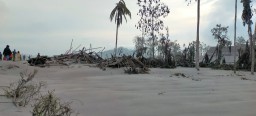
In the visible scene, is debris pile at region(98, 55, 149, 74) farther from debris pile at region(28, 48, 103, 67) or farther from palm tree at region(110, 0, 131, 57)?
palm tree at region(110, 0, 131, 57)

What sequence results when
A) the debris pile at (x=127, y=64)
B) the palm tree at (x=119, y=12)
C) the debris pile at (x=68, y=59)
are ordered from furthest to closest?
the palm tree at (x=119, y=12) < the debris pile at (x=68, y=59) < the debris pile at (x=127, y=64)

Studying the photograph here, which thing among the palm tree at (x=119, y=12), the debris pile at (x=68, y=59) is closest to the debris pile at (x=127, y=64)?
the debris pile at (x=68, y=59)

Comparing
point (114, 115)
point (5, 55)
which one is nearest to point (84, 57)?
point (5, 55)

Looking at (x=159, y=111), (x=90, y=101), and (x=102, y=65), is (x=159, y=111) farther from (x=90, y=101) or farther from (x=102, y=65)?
(x=102, y=65)

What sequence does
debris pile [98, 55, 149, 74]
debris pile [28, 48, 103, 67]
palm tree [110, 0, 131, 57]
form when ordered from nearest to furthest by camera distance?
debris pile [98, 55, 149, 74]
debris pile [28, 48, 103, 67]
palm tree [110, 0, 131, 57]

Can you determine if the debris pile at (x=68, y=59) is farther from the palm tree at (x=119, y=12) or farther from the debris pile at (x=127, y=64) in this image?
the palm tree at (x=119, y=12)

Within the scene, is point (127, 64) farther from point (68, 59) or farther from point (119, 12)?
point (119, 12)

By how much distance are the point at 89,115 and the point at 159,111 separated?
0.81 meters

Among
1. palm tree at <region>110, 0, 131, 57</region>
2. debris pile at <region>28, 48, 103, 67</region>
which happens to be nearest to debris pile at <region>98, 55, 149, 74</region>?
debris pile at <region>28, 48, 103, 67</region>

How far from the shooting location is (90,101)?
473cm

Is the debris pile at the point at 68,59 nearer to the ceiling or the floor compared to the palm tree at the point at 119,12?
nearer to the floor

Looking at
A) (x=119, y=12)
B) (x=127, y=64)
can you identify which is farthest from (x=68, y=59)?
(x=119, y=12)

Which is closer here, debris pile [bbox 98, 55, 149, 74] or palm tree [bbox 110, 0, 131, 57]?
debris pile [bbox 98, 55, 149, 74]

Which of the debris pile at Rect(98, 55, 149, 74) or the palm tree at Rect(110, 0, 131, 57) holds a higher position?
the palm tree at Rect(110, 0, 131, 57)
